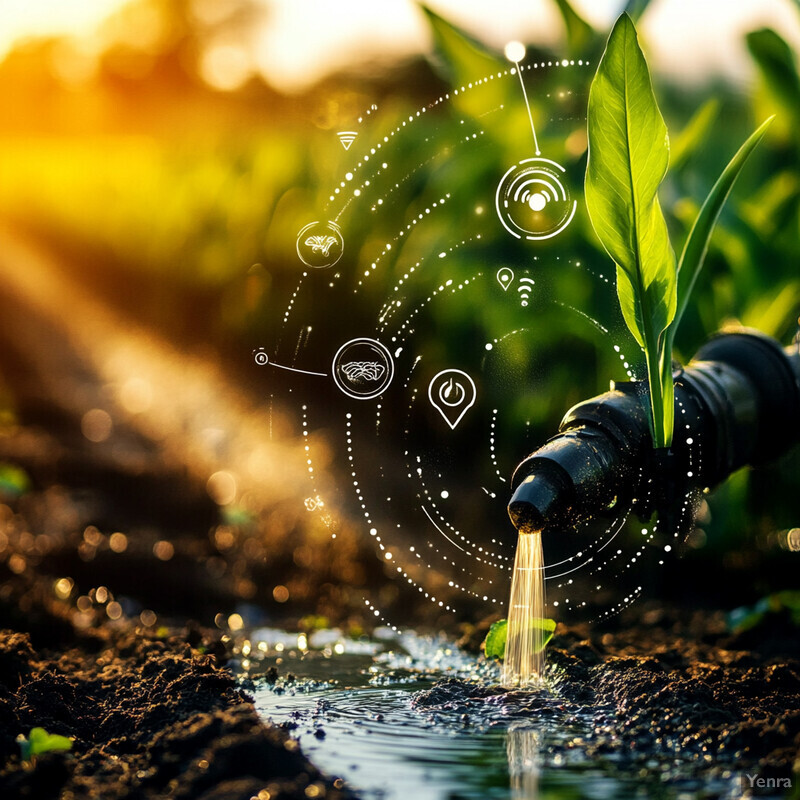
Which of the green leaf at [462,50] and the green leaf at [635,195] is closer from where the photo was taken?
the green leaf at [635,195]

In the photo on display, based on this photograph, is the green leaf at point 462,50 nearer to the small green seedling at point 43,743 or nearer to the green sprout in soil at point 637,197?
the green sprout in soil at point 637,197

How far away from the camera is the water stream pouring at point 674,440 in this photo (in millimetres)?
1507

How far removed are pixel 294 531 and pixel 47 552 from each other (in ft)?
2.69

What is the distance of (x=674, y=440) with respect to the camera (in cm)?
176

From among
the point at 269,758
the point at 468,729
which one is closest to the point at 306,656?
the point at 468,729

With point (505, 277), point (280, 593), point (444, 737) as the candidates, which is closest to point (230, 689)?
point (444, 737)

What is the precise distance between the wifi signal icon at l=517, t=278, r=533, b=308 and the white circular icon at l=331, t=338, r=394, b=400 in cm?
44

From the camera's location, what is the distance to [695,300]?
2801 mm

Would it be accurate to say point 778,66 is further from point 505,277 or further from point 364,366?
point 364,366

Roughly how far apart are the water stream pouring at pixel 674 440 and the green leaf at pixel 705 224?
0.48 ft

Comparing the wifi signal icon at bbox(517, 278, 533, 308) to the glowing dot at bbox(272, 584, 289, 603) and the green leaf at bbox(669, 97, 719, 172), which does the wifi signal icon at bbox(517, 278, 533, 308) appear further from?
the glowing dot at bbox(272, 584, 289, 603)

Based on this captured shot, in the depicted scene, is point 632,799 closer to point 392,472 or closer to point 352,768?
point 352,768

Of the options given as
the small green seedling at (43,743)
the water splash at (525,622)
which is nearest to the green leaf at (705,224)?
the water splash at (525,622)

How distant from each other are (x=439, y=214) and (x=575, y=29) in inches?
35.6
